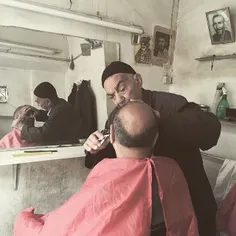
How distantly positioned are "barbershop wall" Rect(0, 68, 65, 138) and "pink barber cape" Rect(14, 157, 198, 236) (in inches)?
30.1

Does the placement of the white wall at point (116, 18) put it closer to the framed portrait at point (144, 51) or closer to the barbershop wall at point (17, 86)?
the framed portrait at point (144, 51)

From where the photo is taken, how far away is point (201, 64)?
2.27 m

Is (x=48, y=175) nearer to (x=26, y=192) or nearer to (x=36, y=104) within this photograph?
(x=26, y=192)

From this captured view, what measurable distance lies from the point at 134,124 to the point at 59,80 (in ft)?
3.32

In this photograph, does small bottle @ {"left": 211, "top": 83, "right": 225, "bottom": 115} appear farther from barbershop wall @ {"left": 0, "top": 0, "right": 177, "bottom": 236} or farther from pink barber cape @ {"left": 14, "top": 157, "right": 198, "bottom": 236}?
pink barber cape @ {"left": 14, "top": 157, "right": 198, "bottom": 236}

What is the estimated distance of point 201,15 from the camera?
2230 millimetres

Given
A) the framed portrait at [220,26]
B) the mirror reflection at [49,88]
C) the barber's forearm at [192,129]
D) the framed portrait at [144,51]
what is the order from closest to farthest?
the barber's forearm at [192,129] → the mirror reflection at [49,88] → the framed portrait at [220,26] → the framed portrait at [144,51]

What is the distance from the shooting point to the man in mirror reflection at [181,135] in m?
1.18

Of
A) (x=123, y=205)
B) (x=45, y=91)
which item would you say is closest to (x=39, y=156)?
(x=45, y=91)

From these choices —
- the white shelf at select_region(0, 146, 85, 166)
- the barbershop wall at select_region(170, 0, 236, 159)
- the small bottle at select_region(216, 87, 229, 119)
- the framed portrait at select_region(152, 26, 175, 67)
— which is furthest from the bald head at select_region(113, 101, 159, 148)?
the framed portrait at select_region(152, 26, 175, 67)

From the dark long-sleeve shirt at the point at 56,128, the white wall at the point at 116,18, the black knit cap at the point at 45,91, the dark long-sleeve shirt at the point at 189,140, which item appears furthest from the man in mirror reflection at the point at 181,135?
the white wall at the point at 116,18

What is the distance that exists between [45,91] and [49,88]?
3 cm

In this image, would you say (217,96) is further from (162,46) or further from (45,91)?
(45,91)

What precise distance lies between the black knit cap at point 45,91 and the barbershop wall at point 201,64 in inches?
45.3
